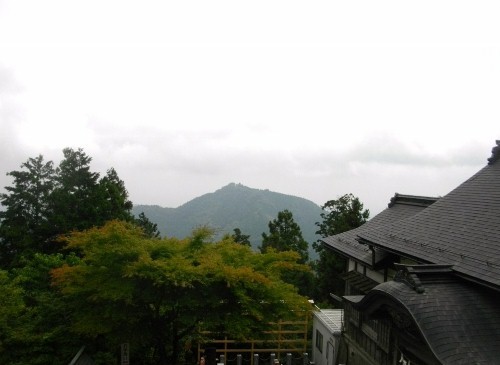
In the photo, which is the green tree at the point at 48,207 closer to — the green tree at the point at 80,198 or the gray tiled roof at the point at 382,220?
the green tree at the point at 80,198

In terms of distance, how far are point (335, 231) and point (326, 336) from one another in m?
15.4

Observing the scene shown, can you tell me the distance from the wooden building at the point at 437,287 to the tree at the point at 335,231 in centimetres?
1424

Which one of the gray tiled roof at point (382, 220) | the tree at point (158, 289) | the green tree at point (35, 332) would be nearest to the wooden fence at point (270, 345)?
the gray tiled roof at point (382, 220)

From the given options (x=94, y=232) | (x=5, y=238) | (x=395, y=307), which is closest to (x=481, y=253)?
(x=395, y=307)

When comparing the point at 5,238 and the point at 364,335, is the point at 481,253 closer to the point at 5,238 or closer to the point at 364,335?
the point at 364,335

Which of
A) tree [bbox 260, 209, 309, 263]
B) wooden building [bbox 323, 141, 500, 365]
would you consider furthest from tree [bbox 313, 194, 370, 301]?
Answer: wooden building [bbox 323, 141, 500, 365]

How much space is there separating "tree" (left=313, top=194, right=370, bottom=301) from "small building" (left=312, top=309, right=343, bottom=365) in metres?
9.10

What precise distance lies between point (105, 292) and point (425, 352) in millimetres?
8175

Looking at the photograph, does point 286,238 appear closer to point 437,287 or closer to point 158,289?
point 158,289

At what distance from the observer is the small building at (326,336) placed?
637 inches

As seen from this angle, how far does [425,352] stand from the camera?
28.2 ft

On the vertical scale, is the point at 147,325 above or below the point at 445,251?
below

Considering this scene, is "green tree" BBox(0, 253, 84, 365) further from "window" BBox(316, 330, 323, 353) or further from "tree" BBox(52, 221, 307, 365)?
"window" BBox(316, 330, 323, 353)

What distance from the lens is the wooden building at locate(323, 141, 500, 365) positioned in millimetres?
7387
